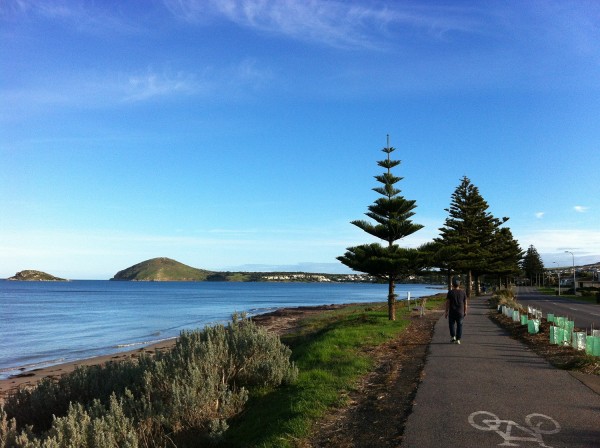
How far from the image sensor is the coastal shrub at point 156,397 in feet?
17.8

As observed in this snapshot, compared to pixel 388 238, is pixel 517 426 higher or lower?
lower

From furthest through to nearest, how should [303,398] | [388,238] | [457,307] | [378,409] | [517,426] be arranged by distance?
[388,238] → [457,307] → [303,398] → [378,409] → [517,426]

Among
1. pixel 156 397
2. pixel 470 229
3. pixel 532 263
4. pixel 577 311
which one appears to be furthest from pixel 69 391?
pixel 532 263

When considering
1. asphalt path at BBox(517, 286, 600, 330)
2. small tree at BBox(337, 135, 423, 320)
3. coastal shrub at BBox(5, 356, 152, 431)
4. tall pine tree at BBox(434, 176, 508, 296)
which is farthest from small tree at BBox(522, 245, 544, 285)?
coastal shrub at BBox(5, 356, 152, 431)

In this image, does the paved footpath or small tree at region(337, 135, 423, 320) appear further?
small tree at region(337, 135, 423, 320)

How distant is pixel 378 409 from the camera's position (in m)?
6.02

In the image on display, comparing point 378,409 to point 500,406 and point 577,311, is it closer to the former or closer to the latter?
point 500,406

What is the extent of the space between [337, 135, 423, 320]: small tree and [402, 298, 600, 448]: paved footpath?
28.0ft

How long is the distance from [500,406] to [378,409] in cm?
142

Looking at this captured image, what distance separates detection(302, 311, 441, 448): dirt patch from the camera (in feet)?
16.5

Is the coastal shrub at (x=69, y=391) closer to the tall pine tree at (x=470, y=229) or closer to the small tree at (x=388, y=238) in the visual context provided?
the small tree at (x=388, y=238)

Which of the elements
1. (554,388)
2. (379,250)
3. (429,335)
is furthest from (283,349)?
(379,250)

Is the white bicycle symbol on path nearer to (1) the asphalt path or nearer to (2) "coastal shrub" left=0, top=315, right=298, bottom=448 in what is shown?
(2) "coastal shrub" left=0, top=315, right=298, bottom=448

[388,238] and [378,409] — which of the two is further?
[388,238]
